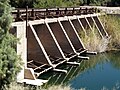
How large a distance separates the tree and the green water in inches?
297

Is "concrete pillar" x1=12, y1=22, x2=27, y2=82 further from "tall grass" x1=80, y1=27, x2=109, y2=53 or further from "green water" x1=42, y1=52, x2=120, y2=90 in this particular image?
"tall grass" x1=80, y1=27, x2=109, y2=53

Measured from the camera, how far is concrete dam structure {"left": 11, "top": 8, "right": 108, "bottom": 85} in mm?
21953

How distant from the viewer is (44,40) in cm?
2878

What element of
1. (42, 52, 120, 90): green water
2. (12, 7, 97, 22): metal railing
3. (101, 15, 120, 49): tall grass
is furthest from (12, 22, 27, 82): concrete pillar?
(101, 15, 120, 49): tall grass

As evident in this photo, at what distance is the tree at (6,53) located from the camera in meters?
13.5

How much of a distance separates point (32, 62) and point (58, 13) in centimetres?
711

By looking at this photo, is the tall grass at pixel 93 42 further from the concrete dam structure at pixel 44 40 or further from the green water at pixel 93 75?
the green water at pixel 93 75

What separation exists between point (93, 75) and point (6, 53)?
14346 mm

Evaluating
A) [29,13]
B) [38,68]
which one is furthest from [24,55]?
[29,13]

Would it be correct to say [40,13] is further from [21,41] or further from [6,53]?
[6,53]

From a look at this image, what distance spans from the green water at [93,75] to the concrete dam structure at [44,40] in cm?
66

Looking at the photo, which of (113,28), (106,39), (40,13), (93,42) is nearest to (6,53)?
(40,13)

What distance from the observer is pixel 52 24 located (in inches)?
1262

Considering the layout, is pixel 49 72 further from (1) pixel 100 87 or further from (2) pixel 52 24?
(2) pixel 52 24
